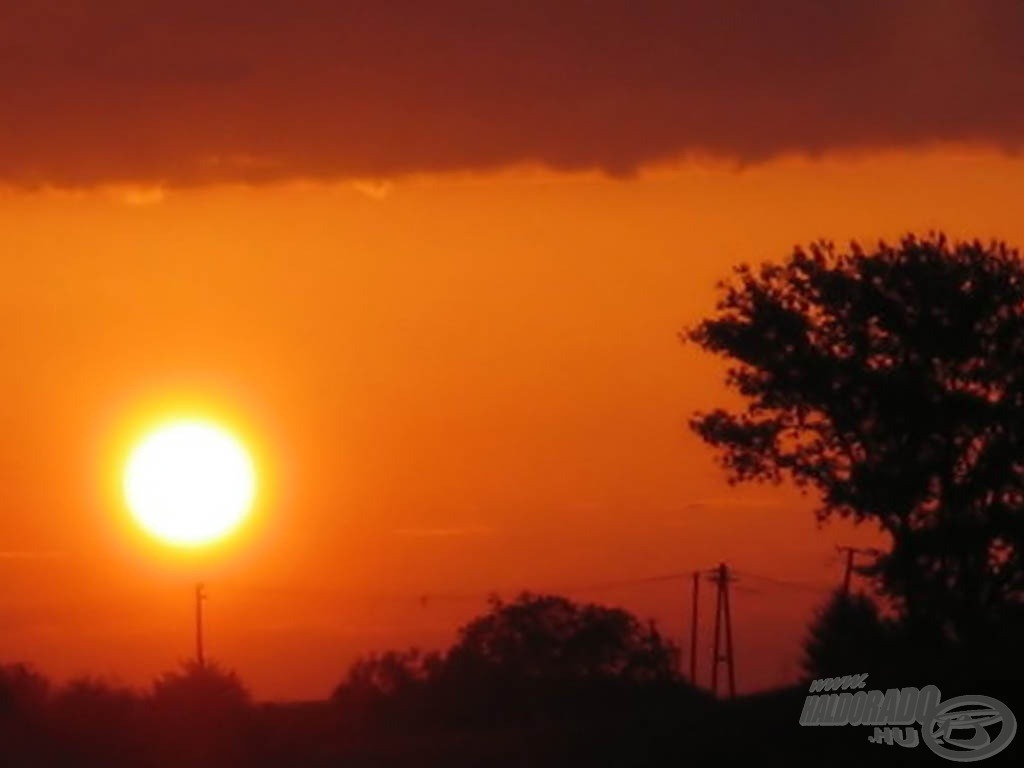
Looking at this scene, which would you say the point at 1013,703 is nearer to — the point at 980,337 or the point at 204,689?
the point at 980,337

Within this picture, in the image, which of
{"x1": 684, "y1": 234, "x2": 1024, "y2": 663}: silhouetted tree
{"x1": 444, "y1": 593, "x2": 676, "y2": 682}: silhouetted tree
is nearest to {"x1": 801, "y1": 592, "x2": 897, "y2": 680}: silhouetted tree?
{"x1": 684, "y1": 234, "x2": 1024, "y2": 663}: silhouetted tree

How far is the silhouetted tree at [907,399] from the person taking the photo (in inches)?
3386

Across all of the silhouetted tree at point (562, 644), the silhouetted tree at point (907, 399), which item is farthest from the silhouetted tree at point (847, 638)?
the silhouetted tree at point (562, 644)

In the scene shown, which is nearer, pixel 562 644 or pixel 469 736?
pixel 469 736

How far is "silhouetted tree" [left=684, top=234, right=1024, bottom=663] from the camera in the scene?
86000 millimetres

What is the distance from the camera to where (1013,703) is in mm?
44094

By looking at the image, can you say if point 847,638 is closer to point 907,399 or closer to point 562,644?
point 907,399

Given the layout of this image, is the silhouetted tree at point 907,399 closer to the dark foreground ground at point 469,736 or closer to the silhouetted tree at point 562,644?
the dark foreground ground at point 469,736

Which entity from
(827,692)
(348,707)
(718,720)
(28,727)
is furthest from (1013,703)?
(348,707)

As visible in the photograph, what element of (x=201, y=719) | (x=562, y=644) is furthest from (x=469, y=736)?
(x=562, y=644)

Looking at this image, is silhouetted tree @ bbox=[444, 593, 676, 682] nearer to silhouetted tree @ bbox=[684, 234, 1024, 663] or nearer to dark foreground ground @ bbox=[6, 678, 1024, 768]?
dark foreground ground @ bbox=[6, 678, 1024, 768]

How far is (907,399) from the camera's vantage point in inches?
3440

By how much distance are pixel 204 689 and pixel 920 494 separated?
32.3 metres

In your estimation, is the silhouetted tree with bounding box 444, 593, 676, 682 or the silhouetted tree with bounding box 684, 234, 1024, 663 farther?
the silhouetted tree with bounding box 444, 593, 676, 682
